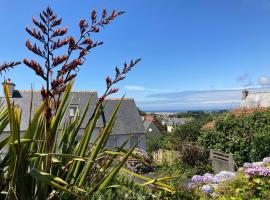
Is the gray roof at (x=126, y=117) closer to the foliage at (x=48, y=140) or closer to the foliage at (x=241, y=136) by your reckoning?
the foliage at (x=241, y=136)

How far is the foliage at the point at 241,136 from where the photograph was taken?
14047 millimetres

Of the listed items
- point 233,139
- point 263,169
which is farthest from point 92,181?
point 233,139

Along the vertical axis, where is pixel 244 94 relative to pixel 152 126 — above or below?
above

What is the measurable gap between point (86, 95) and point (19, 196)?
2534 centimetres

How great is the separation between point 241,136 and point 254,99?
2040cm

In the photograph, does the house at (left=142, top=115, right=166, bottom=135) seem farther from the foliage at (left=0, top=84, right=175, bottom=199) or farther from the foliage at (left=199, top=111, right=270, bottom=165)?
the foliage at (left=0, top=84, right=175, bottom=199)

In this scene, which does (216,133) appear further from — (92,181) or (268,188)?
(92,181)

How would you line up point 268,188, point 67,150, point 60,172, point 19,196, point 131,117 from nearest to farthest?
point 19,196
point 60,172
point 67,150
point 268,188
point 131,117

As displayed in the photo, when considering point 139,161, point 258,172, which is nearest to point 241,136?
point 258,172

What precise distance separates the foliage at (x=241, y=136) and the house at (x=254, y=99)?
16895 mm

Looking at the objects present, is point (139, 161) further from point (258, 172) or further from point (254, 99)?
point (254, 99)

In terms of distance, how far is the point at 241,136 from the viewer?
50.2ft

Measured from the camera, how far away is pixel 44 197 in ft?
7.77

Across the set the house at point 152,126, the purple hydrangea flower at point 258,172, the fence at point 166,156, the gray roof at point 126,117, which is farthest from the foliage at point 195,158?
the house at point 152,126
